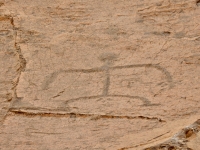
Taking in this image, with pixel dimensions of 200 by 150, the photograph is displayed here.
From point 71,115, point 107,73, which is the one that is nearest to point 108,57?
point 107,73

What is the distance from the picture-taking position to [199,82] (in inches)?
83.0

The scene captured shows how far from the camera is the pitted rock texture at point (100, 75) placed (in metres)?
2.12

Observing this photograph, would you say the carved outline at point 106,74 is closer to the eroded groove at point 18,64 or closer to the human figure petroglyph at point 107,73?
the human figure petroglyph at point 107,73

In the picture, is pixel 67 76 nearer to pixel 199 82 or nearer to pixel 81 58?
pixel 81 58

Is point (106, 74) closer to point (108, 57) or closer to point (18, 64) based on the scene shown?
point (108, 57)

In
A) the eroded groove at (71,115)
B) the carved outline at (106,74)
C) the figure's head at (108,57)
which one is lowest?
the eroded groove at (71,115)

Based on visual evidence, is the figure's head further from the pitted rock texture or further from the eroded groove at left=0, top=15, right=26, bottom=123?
the eroded groove at left=0, top=15, right=26, bottom=123

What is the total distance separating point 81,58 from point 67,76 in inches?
4.5

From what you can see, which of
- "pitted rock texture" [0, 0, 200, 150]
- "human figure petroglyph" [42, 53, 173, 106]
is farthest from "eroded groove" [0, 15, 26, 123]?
"human figure petroglyph" [42, 53, 173, 106]

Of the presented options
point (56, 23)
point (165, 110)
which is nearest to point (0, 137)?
point (56, 23)

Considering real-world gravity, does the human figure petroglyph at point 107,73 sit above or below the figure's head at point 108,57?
below

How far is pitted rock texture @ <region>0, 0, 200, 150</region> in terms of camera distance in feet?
6.97

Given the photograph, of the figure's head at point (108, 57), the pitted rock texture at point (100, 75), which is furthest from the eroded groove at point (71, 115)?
the figure's head at point (108, 57)

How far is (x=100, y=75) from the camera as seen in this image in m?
2.17
